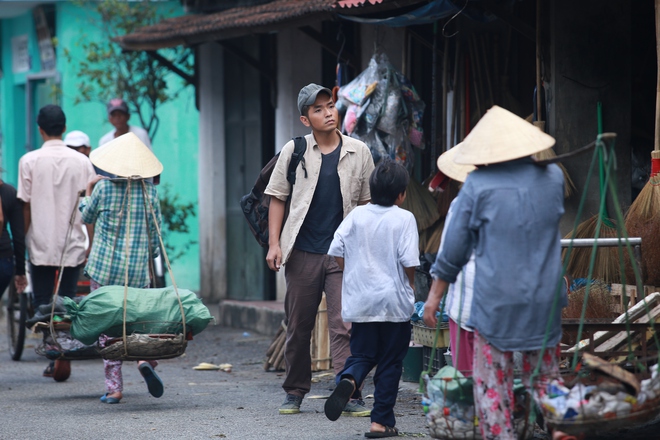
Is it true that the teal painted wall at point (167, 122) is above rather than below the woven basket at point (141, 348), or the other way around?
above

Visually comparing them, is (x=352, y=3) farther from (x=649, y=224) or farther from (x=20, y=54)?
(x=20, y=54)

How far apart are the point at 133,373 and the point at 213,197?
164 inches

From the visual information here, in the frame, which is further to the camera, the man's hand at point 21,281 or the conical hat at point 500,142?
the man's hand at point 21,281

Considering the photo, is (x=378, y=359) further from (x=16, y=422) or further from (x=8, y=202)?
(x=8, y=202)

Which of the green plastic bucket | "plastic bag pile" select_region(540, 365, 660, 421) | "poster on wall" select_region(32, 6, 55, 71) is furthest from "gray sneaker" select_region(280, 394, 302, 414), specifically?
"poster on wall" select_region(32, 6, 55, 71)

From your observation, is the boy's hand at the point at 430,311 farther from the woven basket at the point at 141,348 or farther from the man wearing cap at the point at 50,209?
the man wearing cap at the point at 50,209

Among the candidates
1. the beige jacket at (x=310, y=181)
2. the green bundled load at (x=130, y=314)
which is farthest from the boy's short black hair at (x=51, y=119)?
the beige jacket at (x=310, y=181)

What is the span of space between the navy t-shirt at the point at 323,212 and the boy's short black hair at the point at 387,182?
70 cm

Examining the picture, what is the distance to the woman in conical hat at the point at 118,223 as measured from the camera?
24.3 feet

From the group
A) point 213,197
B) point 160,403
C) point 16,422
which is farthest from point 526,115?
point 213,197

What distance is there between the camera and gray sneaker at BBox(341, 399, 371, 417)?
6.68 metres

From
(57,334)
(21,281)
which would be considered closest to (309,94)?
(57,334)

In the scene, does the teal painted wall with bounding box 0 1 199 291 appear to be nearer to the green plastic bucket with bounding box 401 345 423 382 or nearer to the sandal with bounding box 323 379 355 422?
the green plastic bucket with bounding box 401 345 423 382

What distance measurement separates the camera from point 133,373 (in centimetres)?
932
